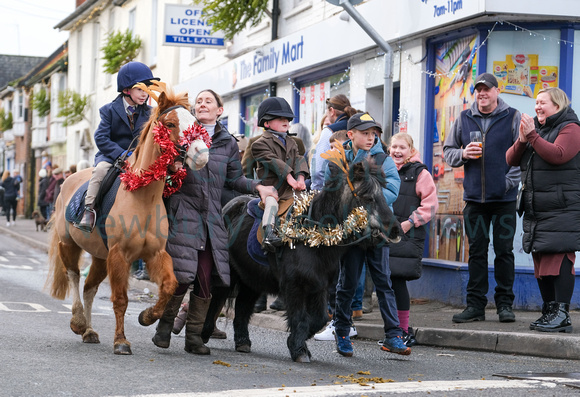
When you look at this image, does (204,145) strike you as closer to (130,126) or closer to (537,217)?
(130,126)

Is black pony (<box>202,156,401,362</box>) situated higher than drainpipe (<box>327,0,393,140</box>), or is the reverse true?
drainpipe (<box>327,0,393,140</box>)

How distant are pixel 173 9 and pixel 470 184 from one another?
1133cm

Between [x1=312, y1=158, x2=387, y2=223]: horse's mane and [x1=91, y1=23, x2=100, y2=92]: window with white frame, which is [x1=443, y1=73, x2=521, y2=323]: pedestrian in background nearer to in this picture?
[x1=312, y1=158, x2=387, y2=223]: horse's mane

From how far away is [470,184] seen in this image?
9203 millimetres

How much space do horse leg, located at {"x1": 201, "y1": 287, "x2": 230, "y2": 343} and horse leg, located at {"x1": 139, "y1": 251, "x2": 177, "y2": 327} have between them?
2.75 feet

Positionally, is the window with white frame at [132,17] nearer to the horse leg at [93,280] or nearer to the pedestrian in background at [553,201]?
the horse leg at [93,280]

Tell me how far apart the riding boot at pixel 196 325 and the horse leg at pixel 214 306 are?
0.39 metres

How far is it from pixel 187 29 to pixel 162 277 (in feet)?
42.6

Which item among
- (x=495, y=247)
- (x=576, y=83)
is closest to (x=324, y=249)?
(x=495, y=247)

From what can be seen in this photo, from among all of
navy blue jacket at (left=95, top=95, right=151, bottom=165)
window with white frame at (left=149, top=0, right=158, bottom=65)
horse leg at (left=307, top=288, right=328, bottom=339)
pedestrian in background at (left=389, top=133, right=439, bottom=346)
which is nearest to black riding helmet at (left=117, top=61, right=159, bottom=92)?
Result: navy blue jacket at (left=95, top=95, right=151, bottom=165)

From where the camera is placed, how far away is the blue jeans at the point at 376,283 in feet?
24.6

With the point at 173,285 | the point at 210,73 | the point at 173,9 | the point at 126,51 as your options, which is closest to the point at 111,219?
the point at 173,285

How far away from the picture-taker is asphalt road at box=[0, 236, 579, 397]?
5.51 metres

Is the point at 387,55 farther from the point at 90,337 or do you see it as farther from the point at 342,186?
the point at 90,337
